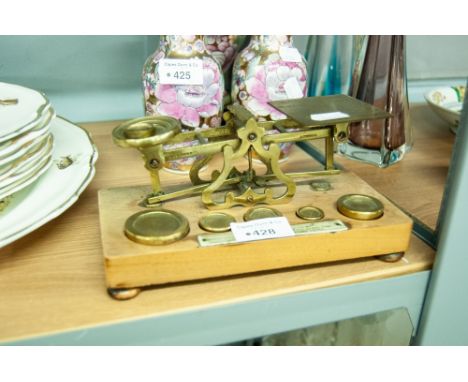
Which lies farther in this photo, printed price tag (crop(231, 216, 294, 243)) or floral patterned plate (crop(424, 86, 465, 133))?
floral patterned plate (crop(424, 86, 465, 133))

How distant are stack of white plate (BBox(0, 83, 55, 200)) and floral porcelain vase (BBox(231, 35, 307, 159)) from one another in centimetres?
28

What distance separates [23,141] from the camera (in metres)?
0.55

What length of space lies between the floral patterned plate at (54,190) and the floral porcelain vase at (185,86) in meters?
0.12

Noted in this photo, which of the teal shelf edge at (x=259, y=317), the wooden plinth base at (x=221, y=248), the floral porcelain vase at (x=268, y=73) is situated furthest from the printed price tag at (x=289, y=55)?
the teal shelf edge at (x=259, y=317)

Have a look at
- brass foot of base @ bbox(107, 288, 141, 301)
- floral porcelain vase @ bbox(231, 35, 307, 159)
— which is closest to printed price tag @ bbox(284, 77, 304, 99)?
floral porcelain vase @ bbox(231, 35, 307, 159)

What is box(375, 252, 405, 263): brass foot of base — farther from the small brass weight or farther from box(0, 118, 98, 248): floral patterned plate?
box(0, 118, 98, 248): floral patterned plate

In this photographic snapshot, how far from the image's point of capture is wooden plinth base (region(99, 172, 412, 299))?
47 centimetres

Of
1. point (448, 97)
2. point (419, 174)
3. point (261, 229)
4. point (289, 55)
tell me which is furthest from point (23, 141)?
point (448, 97)

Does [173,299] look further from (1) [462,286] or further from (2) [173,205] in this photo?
(1) [462,286]

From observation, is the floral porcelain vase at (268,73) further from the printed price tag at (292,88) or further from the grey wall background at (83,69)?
the grey wall background at (83,69)

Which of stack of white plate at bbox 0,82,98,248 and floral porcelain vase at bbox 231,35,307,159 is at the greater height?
floral porcelain vase at bbox 231,35,307,159

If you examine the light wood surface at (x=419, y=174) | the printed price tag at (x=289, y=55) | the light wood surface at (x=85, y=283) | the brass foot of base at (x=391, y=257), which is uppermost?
the printed price tag at (x=289, y=55)

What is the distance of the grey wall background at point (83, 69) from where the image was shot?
883mm
